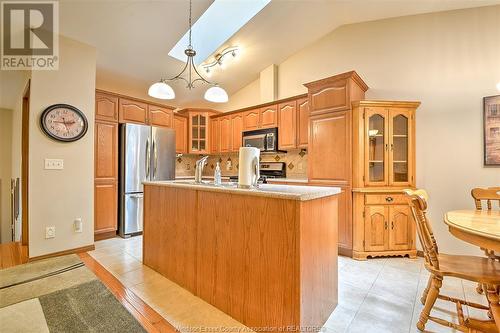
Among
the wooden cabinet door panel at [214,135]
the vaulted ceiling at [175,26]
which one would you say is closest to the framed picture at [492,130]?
the vaulted ceiling at [175,26]

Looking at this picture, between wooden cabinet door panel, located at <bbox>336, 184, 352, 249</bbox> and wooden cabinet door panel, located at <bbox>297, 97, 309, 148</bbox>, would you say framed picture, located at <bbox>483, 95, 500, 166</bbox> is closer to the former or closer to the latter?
wooden cabinet door panel, located at <bbox>336, 184, 352, 249</bbox>

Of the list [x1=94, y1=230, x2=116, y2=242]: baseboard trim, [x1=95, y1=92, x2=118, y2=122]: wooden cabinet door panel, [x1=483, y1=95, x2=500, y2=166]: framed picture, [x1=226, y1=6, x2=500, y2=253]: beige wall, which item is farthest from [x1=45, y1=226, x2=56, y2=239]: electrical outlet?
[x1=483, y1=95, x2=500, y2=166]: framed picture

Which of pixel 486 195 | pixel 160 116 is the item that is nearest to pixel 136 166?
pixel 160 116

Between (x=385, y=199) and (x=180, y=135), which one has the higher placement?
(x=180, y=135)

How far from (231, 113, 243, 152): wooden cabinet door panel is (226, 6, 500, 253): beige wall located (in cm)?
233

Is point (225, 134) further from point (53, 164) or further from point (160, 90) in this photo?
point (53, 164)

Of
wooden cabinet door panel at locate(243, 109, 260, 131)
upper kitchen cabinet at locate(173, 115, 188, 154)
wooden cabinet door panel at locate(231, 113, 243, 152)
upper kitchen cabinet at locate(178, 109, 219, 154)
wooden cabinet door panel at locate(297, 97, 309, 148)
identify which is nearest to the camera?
wooden cabinet door panel at locate(297, 97, 309, 148)

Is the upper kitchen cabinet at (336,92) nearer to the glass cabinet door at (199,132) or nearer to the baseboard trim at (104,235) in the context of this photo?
the glass cabinet door at (199,132)

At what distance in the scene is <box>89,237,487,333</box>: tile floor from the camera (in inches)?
66.2

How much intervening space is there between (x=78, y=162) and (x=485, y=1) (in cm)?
525

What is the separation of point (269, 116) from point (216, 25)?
171 centimetres

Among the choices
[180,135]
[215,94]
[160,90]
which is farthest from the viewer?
[180,135]

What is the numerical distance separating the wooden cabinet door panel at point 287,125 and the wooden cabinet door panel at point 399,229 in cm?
173

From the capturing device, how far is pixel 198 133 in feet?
17.3
